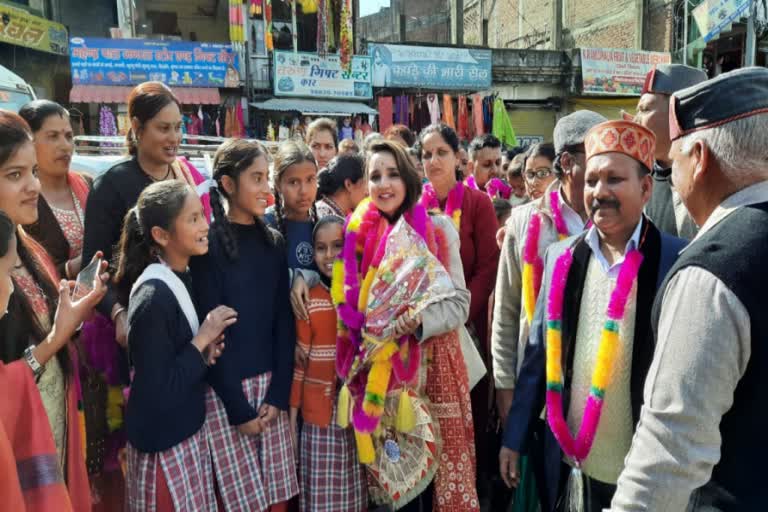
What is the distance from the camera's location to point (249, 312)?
7.80 ft

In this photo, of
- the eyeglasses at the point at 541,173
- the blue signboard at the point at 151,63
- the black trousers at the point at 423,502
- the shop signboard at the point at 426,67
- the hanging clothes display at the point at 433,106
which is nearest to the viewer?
the black trousers at the point at 423,502

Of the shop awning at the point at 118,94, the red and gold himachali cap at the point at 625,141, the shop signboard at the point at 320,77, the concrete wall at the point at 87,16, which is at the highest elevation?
the concrete wall at the point at 87,16

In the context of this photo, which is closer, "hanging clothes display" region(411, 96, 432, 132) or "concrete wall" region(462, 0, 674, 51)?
"hanging clothes display" region(411, 96, 432, 132)

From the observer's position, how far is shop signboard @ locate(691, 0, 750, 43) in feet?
46.6

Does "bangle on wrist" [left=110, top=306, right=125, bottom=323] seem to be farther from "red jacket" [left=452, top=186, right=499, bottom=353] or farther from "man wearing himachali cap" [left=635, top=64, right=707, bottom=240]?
"man wearing himachali cap" [left=635, top=64, right=707, bottom=240]

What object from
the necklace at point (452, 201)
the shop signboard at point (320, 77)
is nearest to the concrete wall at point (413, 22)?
the shop signboard at point (320, 77)

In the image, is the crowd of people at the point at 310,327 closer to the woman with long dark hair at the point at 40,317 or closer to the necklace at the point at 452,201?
the woman with long dark hair at the point at 40,317

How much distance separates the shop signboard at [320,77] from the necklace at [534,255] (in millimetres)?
11450

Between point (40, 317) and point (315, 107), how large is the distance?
11473mm

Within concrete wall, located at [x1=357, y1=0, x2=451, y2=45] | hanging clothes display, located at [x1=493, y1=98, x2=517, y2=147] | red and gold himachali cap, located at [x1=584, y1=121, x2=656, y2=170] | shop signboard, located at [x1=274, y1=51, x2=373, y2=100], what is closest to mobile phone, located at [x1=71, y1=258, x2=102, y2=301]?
red and gold himachali cap, located at [x1=584, y1=121, x2=656, y2=170]

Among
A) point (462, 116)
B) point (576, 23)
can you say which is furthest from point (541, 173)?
point (576, 23)

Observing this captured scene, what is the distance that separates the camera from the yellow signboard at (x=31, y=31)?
12.5m

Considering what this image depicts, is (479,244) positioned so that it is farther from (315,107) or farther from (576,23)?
(576,23)

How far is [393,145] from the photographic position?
8.49ft
